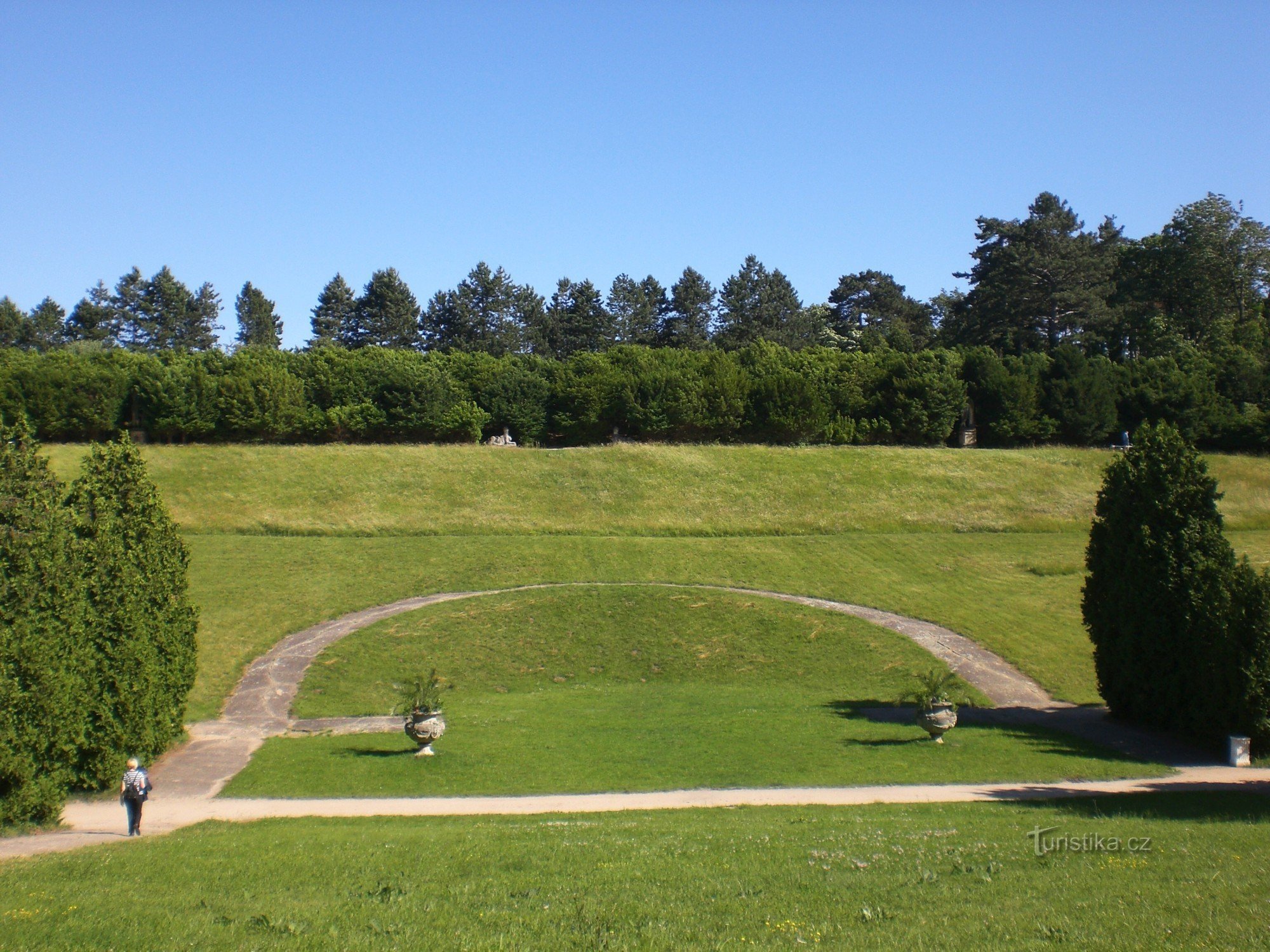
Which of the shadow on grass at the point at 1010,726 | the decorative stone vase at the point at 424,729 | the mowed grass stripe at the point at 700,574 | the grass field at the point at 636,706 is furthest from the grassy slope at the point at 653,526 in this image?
the decorative stone vase at the point at 424,729

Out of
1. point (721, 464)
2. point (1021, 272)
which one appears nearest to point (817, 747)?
point (721, 464)

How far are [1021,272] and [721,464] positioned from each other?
4573 centimetres

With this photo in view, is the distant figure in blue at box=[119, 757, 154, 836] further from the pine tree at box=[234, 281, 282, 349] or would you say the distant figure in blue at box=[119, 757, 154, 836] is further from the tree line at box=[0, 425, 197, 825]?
the pine tree at box=[234, 281, 282, 349]

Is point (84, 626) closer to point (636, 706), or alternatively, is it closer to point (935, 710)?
point (636, 706)

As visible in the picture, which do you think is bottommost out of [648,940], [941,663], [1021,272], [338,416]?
[941,663]

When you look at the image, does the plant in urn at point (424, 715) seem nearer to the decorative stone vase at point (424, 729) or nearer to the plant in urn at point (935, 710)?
the decorative stone vase at point (424, 729)

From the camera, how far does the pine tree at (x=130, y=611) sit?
59.8 ft

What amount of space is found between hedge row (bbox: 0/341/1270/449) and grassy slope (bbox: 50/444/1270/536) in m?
6.00

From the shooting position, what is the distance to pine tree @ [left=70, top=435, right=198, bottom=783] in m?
18.2

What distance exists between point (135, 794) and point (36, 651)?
327cm

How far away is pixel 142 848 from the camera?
42.0ft

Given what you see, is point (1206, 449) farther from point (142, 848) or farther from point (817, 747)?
point (142, 848)

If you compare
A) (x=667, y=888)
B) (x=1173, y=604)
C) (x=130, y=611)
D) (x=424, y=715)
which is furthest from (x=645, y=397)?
(x=667, y=888)

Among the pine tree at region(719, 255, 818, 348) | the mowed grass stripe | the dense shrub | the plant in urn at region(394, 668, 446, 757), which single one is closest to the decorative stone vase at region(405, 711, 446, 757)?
the plant in urn at region(394, 668, 446, 757)
